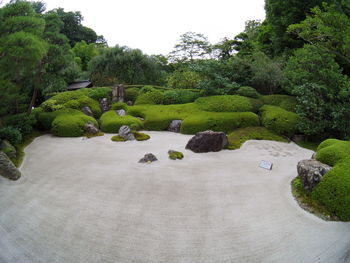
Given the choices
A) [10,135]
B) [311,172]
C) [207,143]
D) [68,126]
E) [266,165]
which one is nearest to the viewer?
[311,172]

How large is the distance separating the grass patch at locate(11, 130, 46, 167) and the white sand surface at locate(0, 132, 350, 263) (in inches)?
12.4

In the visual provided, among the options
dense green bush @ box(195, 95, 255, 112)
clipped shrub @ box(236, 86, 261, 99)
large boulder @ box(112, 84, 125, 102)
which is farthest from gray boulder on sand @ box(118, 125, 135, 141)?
clipped shrub @ box(236, 86, 261, 99)

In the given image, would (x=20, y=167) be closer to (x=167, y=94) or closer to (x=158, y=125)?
(x=158, y=125)

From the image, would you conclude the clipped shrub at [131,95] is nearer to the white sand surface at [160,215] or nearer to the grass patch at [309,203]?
the white sand surface at [160,215]

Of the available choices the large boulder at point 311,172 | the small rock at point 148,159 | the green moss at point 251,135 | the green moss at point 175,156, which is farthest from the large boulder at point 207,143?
the large boulder at point 311,172

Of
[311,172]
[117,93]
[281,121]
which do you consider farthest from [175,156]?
[117,93]

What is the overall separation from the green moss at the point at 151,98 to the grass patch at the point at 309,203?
1060cm

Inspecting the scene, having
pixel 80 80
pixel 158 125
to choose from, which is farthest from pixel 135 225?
pixel 80 80

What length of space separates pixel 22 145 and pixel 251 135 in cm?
1010

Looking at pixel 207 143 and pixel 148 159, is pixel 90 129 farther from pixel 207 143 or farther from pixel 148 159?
pixel 207 143

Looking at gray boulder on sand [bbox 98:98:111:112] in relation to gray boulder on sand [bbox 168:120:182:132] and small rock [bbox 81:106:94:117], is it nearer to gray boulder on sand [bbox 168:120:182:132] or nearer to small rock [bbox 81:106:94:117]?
small rock [bbox 81:106:94:117]

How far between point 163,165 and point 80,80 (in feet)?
67.2

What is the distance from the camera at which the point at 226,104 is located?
11.4 m

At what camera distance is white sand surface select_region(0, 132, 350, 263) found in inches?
122
